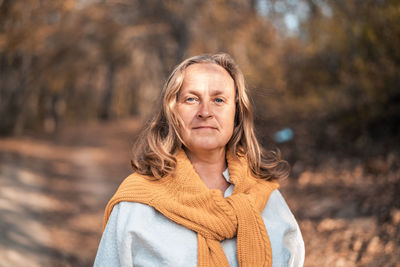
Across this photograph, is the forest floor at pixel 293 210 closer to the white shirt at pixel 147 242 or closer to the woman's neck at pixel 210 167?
the woman's neck at pixel 210 167

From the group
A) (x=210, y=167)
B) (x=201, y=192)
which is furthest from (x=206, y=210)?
(x=210, y=167)

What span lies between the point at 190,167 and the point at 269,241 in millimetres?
503

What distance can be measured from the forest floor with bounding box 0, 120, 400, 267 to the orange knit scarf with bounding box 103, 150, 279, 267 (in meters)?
0.92

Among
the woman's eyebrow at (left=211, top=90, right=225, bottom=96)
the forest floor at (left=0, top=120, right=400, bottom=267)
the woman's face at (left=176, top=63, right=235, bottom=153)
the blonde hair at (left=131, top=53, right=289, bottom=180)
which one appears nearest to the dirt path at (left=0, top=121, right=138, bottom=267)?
the forest floor at (left=0, top=120, right=400, bottom=267)

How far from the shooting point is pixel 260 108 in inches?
340

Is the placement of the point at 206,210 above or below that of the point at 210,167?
below

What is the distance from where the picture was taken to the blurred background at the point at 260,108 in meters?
5.27

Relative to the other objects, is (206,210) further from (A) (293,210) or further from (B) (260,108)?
(B) (260,108)

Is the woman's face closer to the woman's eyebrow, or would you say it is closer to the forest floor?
the woman's eyebrow

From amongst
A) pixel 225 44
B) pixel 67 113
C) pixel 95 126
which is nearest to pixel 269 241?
pixel 225 44

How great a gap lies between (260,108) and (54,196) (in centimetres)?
478

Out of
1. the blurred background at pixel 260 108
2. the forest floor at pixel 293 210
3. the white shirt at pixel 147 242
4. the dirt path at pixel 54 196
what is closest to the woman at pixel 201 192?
the white shirt at pixel 147 242

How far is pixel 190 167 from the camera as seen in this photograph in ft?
6.22

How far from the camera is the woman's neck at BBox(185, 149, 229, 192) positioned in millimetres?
1995
